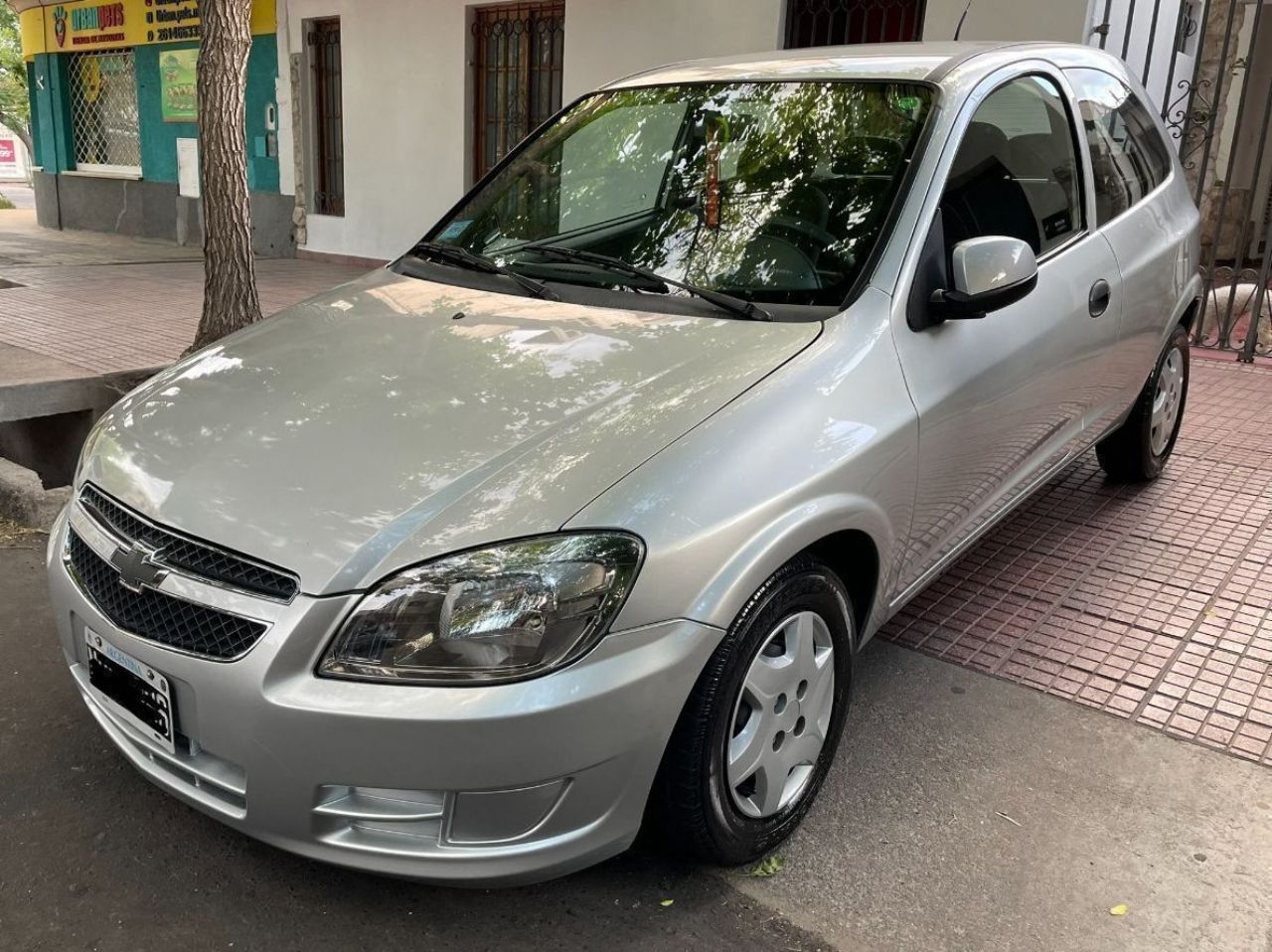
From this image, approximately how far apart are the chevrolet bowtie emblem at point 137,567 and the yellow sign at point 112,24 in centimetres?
1214

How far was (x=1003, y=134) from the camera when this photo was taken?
330cm

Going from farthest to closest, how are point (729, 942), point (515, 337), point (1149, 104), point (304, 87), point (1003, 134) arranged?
point (304, 87)
point (1149, 104)
point (1003, 134)
point (515, 337)
point (729, 942)

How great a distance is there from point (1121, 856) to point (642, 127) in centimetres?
251

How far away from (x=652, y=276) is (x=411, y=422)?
0.87 meters

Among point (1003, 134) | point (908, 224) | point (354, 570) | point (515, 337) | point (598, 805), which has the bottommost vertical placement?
point (598, 805)

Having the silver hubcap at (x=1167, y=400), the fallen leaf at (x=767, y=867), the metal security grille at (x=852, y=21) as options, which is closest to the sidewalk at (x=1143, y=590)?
the silver hubcap at (x=1167, y=400)

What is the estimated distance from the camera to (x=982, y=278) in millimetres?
2682

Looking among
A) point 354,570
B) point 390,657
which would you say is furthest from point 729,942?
point 354,570

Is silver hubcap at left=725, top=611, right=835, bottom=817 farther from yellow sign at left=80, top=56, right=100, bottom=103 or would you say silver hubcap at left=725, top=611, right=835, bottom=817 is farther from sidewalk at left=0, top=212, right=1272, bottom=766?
yellow sign at left=80, top=56, right=100, bottom=103

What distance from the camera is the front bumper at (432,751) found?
1.91 m

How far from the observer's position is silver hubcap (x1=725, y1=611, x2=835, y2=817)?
7.54 ft

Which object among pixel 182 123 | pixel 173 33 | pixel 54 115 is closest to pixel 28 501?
pixel 182 123

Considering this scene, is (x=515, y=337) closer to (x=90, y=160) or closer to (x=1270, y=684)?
(x=1270, y=684)

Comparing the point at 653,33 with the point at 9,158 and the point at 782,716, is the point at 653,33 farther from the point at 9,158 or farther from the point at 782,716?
the point at 9,158
